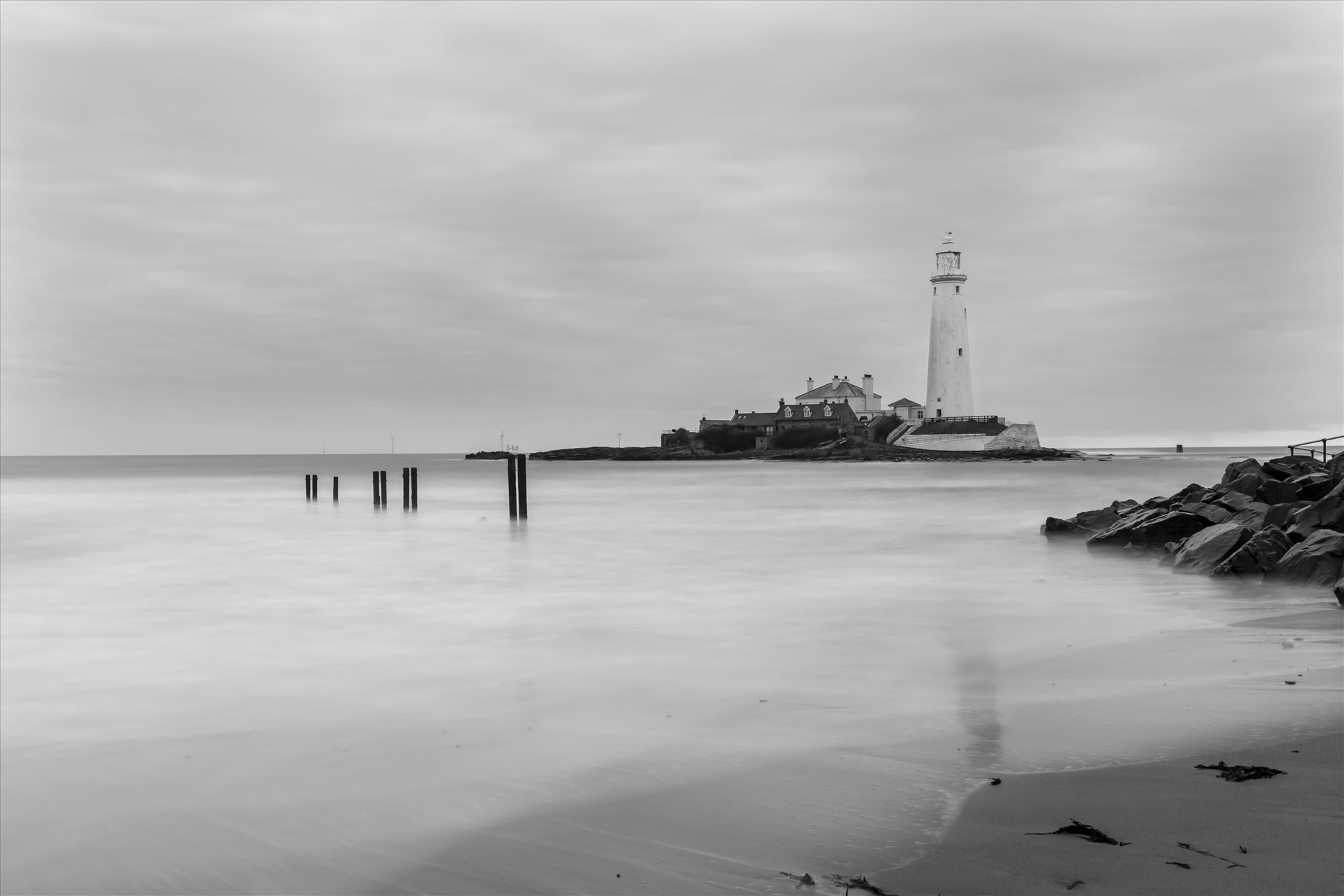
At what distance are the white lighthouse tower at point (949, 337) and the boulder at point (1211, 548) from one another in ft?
167

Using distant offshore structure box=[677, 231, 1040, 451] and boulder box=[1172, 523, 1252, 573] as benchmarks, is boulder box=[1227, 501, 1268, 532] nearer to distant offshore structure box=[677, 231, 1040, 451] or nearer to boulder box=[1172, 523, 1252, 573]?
boulder box=[1172, 523, 1252, 573]

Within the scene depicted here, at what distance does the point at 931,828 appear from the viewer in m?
3.29

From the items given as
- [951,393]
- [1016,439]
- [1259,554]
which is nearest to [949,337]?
[951,393]

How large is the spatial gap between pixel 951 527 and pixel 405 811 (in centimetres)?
1644

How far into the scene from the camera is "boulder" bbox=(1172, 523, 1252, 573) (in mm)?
10102

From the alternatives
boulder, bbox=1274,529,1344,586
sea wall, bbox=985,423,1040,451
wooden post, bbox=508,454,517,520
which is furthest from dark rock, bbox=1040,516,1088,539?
sea wall, bbox=985,423,1040,451

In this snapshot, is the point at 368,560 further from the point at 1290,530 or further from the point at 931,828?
the point at 931,828

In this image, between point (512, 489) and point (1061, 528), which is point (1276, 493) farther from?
point (512, 489)

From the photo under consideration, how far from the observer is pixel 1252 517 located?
456 inches

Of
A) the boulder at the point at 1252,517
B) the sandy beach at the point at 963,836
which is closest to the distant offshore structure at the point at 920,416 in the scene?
the boulder at the point at 1252,517

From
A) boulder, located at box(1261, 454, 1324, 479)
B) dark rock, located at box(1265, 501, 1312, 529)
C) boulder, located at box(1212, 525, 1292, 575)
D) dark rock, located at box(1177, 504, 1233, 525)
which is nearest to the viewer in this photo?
boulder, located at box(1212, 525, 1292, 575)

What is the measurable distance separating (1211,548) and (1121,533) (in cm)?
268

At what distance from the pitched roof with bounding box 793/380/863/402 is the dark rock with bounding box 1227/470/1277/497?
66033mm

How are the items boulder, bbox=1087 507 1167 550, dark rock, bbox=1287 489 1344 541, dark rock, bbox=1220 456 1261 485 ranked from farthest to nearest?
dark rock, bbox=1220 456 1261 485, boulder, bbox=1087 507 1167 550, dark rock, bbox=1287 489 1344 541
